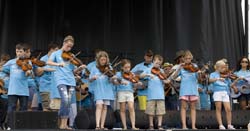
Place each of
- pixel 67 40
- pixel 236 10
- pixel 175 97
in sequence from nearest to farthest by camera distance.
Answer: pixel 67 40 < pixel 175 97 < pixel 236 10

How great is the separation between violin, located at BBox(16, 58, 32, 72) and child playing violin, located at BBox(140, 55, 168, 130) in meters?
1.93

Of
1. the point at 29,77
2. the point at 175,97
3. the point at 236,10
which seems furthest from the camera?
the point at 236,10

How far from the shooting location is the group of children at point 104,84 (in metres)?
7.27

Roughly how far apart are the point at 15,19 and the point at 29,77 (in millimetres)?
5234

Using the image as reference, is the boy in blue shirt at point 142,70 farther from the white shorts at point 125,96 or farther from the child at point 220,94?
the child at point 220,94

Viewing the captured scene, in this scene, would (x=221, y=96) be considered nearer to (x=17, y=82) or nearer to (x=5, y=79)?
(x=17, y=82)

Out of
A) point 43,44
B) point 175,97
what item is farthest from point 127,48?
point 175,97

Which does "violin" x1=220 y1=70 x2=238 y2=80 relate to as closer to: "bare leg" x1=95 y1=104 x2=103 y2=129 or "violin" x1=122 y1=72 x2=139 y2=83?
"violin" x1=122 y1=72 x2=139 y2=83

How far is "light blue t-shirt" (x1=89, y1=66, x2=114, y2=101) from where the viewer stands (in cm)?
768

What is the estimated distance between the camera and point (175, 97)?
8.97m

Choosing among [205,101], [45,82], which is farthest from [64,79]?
[205,101]

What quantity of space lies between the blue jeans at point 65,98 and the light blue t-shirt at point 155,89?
1.40m

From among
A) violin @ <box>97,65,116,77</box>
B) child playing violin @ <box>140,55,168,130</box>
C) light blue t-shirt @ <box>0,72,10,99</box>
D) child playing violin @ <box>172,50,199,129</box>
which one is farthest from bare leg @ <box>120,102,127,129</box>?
light blue t-shirt @ <box>0,72,10,99</box>

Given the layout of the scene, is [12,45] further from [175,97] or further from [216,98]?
[216,98]
